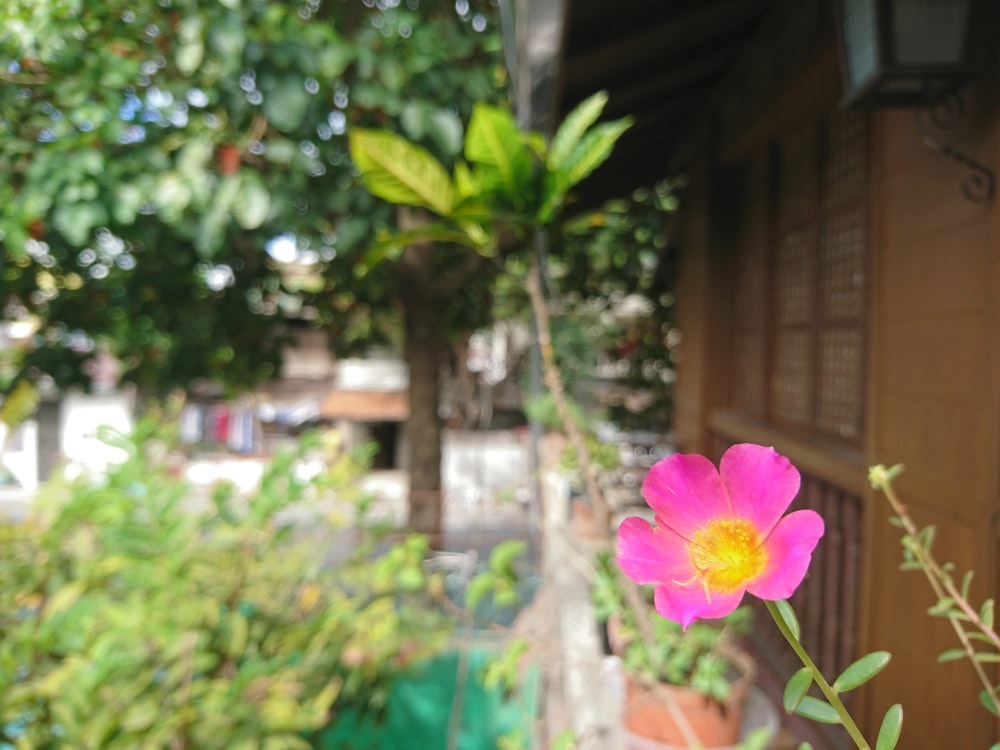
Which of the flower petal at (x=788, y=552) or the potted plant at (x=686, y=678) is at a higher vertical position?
the flower petal at (x=788, y=552)

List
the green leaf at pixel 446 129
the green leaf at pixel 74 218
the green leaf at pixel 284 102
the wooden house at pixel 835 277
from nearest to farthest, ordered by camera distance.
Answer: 1. the wooden house at pixel 835 277
2. the green leaf at pixel 74 218
3. the green leaf at pixel 284 102
4. the green leaf at pixel 446 129

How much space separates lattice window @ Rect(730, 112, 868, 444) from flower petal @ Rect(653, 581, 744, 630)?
1.41 metres

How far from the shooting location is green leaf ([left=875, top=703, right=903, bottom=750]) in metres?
0.26

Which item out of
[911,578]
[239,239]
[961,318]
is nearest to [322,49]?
[239,239]

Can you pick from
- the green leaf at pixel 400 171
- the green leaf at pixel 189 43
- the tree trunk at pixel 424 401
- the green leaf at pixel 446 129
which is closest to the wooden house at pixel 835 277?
the green leaf at pixel 400 171

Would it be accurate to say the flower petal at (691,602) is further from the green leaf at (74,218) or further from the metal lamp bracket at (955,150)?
the green leaf at (74,218)

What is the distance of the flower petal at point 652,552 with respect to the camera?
0.70 ft

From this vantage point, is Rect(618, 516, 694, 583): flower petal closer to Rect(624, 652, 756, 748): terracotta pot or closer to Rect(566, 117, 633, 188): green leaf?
Rect(566, 117, 633, 188): green leaf

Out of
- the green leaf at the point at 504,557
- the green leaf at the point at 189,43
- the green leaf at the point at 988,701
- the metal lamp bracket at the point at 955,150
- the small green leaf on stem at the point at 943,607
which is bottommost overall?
the green leaf at the point at 504,557

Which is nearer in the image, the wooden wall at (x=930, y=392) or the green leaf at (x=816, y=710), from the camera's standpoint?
the green leaf at (x=816, y=710)

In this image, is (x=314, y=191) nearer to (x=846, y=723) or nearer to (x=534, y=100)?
(x=534, y=100)

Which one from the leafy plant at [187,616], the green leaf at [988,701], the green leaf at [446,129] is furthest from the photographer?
the green leaf at [446,129]

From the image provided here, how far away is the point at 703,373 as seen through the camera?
318 cm

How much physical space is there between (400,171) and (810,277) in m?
1.14
